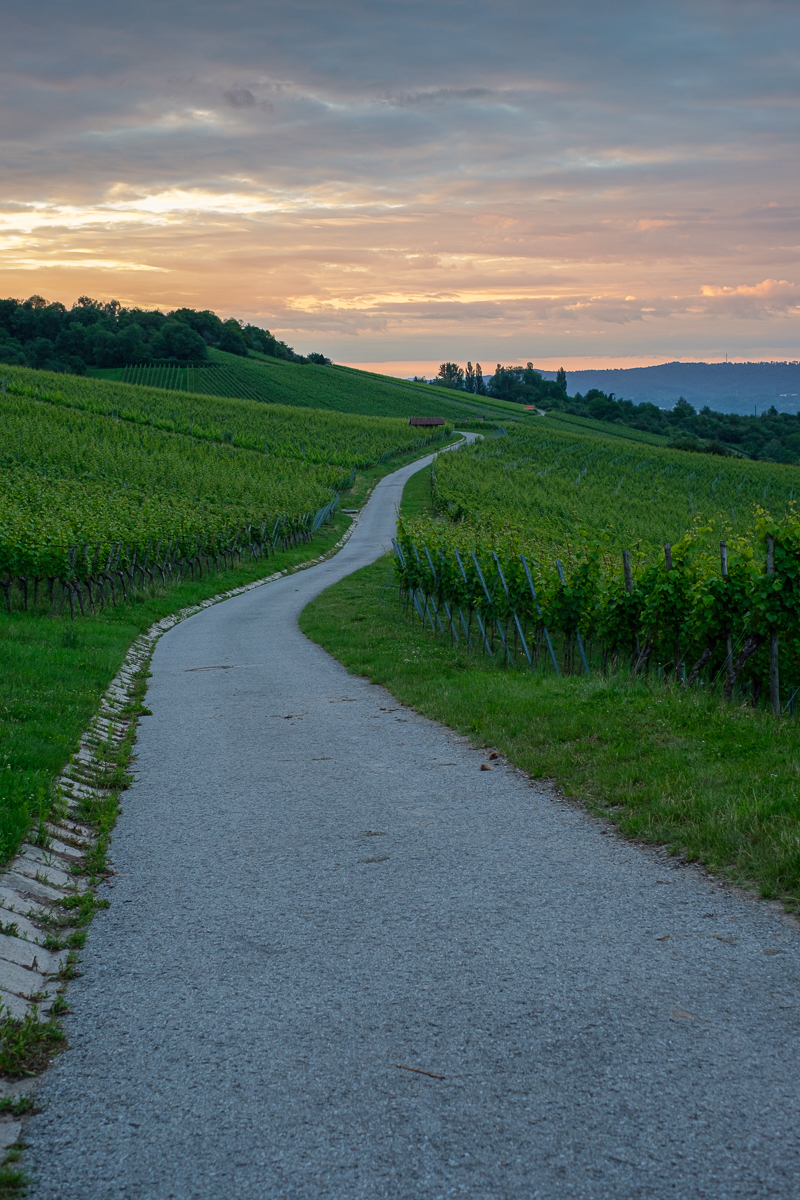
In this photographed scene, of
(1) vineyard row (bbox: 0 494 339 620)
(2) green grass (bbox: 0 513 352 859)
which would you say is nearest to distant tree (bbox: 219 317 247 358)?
(1) vineyard row (bbox: 0 494 339 620)

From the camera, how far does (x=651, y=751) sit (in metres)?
8.66

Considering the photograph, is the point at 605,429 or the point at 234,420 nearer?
the point at 234,420

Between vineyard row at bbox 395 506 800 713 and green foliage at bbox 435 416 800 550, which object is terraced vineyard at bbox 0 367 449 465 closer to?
green foliage at bbox 435 416 800 550

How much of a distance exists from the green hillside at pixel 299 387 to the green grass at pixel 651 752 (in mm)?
108797

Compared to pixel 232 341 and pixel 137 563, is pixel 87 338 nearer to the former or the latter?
pixel 232 341

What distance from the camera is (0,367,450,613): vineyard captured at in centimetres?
2430

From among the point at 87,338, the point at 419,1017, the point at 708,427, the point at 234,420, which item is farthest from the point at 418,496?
the point at 708,427

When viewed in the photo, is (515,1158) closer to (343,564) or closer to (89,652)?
(89,652)

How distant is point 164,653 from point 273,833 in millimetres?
12626

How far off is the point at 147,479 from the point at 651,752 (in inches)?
1842

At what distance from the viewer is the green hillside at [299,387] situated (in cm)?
12262

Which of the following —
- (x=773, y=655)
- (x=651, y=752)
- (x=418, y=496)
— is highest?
(x=418, y=496)

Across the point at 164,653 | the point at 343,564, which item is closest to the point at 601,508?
the point at 343,564

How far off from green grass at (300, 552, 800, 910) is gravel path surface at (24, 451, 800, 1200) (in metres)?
0.38
